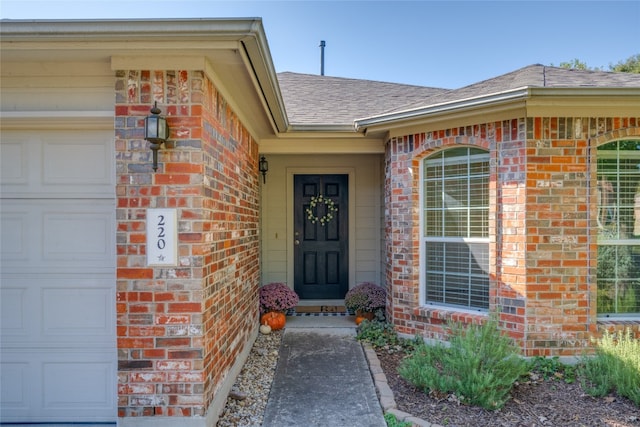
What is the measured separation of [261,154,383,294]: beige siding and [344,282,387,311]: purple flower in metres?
0.63

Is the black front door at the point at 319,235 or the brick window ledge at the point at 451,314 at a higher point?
the black front door at the point at 319,235

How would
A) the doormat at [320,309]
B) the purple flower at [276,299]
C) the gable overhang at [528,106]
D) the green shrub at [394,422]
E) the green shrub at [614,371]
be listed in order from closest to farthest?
1. the green shrub at [394,422]
2. the green shrub at [614,371]
3. the gable overhang at [528,106]
4. the purple flower at [276,299]
5. the doormat at [320,309]

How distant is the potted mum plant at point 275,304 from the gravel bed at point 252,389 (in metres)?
0.52

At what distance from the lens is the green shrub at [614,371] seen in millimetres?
2816

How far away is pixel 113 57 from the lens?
2.46 metres

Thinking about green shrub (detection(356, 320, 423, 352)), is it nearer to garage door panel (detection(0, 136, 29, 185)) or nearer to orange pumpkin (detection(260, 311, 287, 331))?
orange pumpkin (detection(260, 311, 287, 331))

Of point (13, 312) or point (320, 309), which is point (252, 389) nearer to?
point (13, 312)

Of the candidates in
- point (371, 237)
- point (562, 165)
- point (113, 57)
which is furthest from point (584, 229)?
point (113, 57)

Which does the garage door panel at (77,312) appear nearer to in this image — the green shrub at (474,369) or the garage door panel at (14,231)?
the garage door panel at (14,231)

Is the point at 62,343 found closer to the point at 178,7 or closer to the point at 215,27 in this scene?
the point at 215,27

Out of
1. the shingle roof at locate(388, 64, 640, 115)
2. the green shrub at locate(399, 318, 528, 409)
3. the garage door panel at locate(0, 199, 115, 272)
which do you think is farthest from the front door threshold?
the garage door panel at locate(0, 199, 115, 272)

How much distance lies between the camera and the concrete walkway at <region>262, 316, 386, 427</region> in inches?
111

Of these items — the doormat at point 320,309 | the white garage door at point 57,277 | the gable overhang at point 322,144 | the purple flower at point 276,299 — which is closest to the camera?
the white garage door at point 57,277

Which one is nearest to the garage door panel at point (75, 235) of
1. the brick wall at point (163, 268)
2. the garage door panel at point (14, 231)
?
the garage door panel at point (14, 231)
